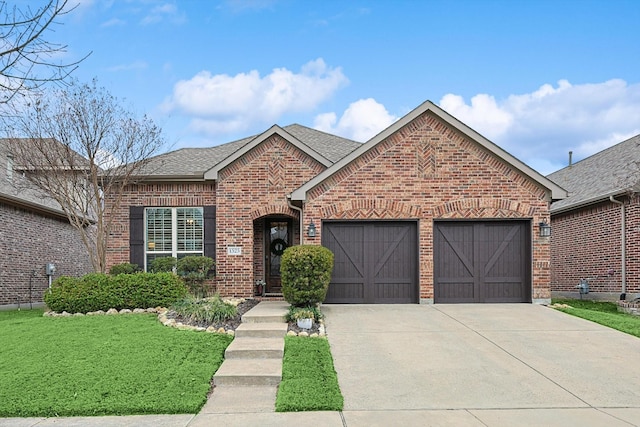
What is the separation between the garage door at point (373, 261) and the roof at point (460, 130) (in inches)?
43.2

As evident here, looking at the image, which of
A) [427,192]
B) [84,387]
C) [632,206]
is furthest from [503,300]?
[84,387]

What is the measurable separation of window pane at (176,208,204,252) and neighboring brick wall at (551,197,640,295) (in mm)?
11990

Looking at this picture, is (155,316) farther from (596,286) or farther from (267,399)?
(596,286)

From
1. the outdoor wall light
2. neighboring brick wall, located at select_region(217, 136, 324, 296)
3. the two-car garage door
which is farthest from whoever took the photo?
neighboring brick wall, located at select_region(217, 136, 324, 296)

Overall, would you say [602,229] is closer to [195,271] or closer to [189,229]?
[195,271]

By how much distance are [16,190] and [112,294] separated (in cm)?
728

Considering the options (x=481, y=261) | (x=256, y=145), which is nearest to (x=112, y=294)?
(x=256, y=145)

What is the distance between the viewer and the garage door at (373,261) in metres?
12.3

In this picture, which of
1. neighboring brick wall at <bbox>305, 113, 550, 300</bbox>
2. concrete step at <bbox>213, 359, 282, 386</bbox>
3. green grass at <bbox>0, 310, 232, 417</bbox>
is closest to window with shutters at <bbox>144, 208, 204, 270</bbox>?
neighboring brick wall at <bbox>305, 113, 550, 300</bbox>

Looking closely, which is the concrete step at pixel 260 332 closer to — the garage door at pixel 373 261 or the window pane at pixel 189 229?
the garage door at pixel 373 261

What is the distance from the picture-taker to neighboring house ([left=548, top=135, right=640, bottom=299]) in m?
13.6

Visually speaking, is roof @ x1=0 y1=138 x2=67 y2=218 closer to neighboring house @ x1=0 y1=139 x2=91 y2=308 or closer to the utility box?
neighboring house @ x1=0 y1=139 x2=91 y2=308

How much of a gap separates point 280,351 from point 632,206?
1126cm

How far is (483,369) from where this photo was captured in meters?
7.07
